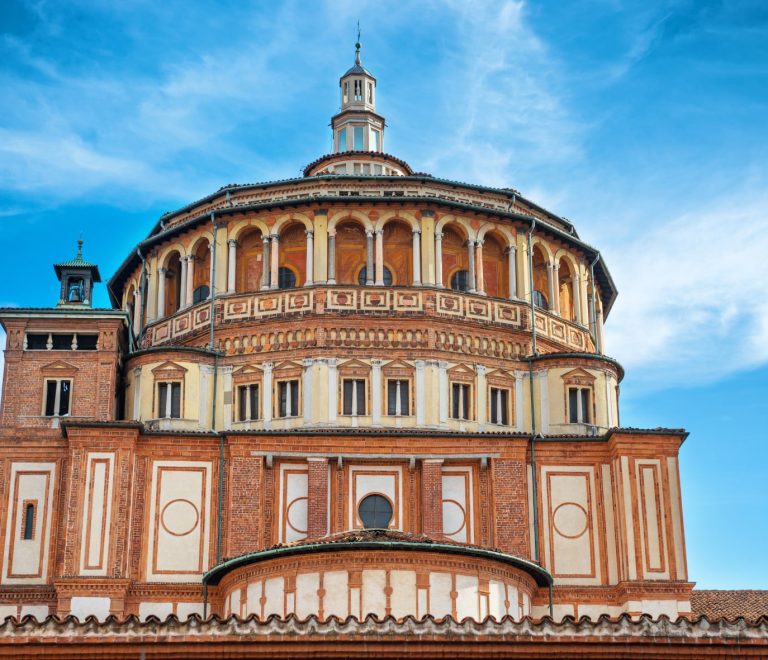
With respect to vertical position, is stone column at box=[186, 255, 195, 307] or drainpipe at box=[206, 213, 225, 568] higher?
stone column at box=[186, 255, 195, 307]

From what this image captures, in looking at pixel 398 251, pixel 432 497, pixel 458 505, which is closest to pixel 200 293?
pixel 398 251

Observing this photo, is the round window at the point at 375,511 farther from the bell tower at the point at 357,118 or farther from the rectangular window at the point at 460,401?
the bell tower at the point at 357,118

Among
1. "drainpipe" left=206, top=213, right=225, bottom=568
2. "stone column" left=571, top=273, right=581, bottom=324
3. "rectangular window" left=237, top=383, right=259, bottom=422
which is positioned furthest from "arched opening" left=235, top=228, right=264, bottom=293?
"stone column" left=571, top=273, right=581, bottom=324

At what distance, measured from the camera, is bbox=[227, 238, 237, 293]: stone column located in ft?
171

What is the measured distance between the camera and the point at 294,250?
52.4 m

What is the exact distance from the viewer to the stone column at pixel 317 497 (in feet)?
149

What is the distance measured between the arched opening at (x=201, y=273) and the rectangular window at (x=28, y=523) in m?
10.5

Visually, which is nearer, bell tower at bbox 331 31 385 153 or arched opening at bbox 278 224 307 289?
arched opening at bbox 278 224 307 289

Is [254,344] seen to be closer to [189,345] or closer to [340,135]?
[189,345]

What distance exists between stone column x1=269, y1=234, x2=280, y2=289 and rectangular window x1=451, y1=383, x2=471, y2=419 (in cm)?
703

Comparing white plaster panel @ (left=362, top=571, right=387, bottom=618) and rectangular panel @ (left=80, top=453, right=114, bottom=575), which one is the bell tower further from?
white plaster panel @ (left=362, top=571, right=387, bottom=618)

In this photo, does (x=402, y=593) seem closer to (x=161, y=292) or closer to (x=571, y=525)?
(x=571, y=525)

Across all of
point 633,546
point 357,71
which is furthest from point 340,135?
point 633,546

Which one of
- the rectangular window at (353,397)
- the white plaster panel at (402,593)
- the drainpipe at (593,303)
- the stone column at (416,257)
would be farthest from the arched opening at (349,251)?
the white plaster panel at (402,593)
